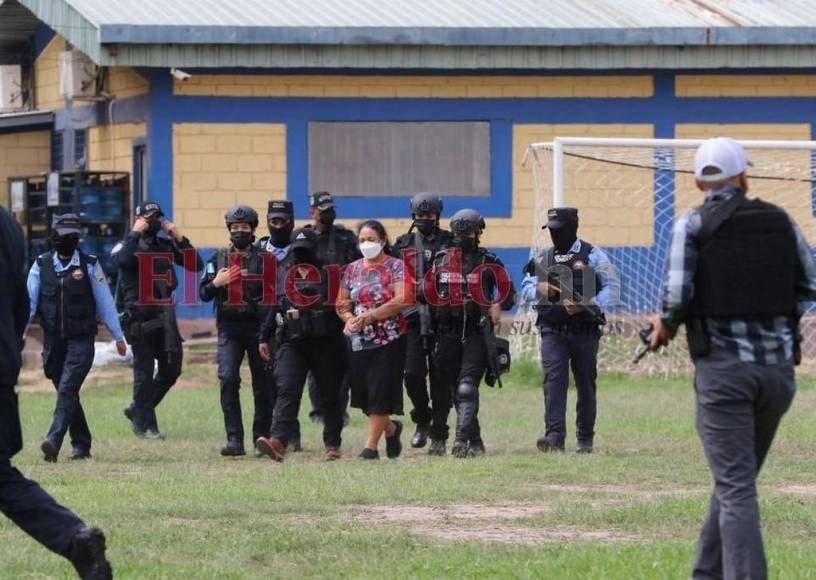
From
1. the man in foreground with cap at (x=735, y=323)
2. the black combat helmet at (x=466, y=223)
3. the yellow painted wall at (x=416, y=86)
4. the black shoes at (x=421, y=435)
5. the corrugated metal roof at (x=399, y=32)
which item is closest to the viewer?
the man in foreground with cap at (x=735, y=323)

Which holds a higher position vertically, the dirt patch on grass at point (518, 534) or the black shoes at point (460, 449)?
the dirt patch on grass at point (518, 534)

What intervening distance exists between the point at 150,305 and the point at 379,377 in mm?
3397

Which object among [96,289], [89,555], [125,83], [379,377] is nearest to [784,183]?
[125,83]

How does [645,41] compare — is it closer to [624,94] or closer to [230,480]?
[624,94]

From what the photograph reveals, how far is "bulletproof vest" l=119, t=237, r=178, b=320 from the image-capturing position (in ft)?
55.3

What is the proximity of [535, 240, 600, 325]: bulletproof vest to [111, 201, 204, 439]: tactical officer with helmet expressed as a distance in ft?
11.2

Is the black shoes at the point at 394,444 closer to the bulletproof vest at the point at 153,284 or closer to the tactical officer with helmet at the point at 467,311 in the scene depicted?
the tactical officer with helmet at the point at 467,311

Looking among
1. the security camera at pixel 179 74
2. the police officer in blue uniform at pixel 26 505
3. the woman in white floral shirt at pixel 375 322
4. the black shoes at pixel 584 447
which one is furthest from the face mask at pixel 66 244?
the security camera at pixel 179 74

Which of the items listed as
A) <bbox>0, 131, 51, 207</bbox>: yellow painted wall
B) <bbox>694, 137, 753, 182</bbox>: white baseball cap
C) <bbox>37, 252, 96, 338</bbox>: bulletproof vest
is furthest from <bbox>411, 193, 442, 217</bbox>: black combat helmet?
<bbox>0, 131, 51, 207</bbox>: yellow painted wall

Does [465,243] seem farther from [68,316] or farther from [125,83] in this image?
[125,83]

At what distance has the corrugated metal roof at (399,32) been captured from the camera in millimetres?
24609

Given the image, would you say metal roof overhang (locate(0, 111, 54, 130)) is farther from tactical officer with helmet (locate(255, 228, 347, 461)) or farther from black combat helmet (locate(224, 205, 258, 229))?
tactical officer with helmet (locate(255, 228, 347, 461))

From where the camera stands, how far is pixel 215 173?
25.4m

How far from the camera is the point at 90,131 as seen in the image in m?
28.0
